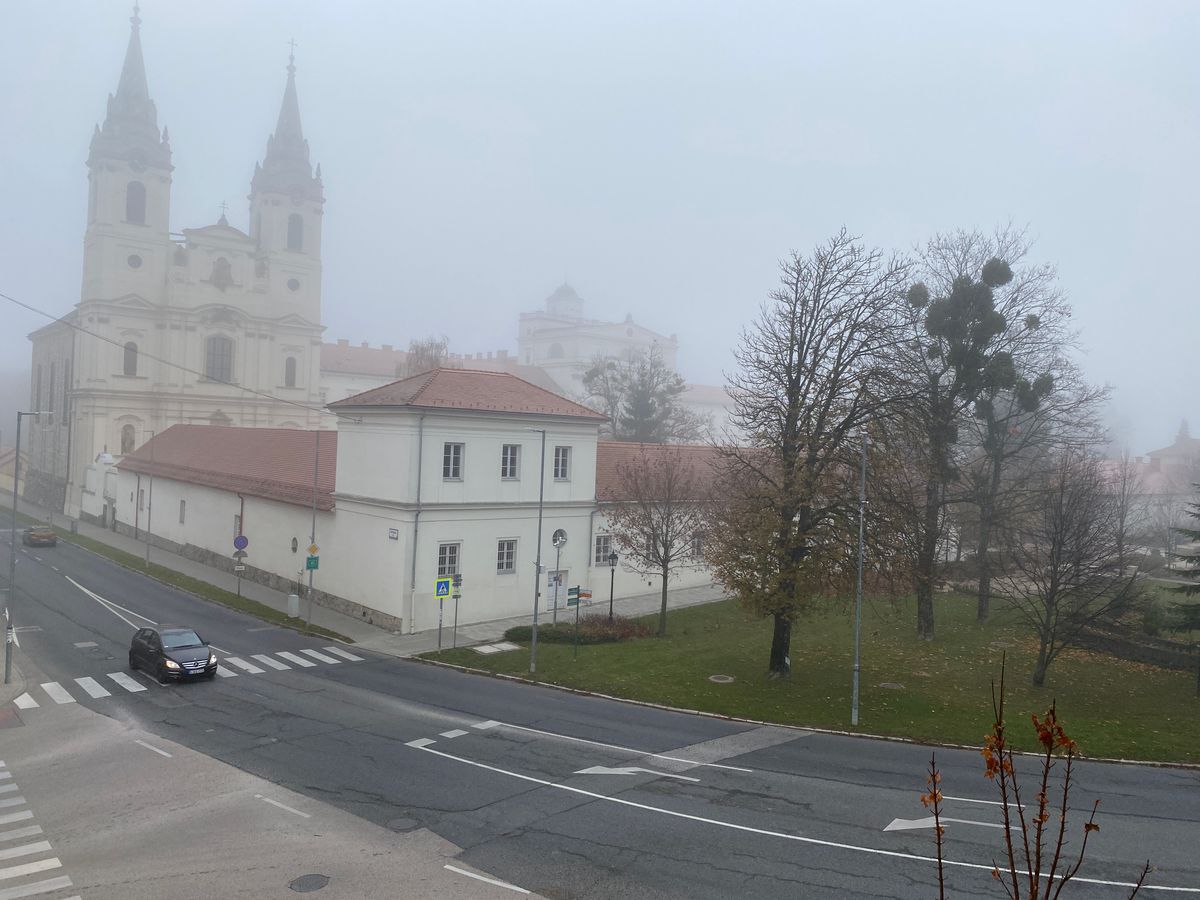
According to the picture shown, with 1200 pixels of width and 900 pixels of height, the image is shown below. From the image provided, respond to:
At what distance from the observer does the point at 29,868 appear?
42.6ft

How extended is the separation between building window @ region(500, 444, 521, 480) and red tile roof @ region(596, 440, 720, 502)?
16.5ft

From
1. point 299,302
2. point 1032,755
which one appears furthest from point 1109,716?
point 299,302

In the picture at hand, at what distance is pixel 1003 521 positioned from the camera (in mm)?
34062

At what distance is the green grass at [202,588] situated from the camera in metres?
33.0

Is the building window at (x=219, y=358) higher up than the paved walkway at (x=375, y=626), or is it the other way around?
the building window at (x=219, y=358)

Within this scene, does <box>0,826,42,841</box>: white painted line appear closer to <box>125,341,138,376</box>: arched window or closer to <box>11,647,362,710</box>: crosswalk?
<box>11,647,362,710</box>: crosswalk

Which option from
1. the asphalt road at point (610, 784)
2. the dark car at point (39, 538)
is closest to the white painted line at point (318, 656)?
the asphalt road at point (610, 784)

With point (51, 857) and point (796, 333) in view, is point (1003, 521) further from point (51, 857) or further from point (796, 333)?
point (51, 857)

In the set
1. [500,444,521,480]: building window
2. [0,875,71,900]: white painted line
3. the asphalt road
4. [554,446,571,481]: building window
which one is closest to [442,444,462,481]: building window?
[500,444,521,480]: building window

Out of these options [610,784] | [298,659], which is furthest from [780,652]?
[298,659]

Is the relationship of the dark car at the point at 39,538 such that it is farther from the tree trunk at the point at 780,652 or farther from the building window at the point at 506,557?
the tree trunk at the point at 780,652

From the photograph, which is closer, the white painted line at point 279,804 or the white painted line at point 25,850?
the white painted line at point 25,850

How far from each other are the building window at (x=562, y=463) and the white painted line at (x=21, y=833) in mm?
24712

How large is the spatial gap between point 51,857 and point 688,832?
31.9ft
